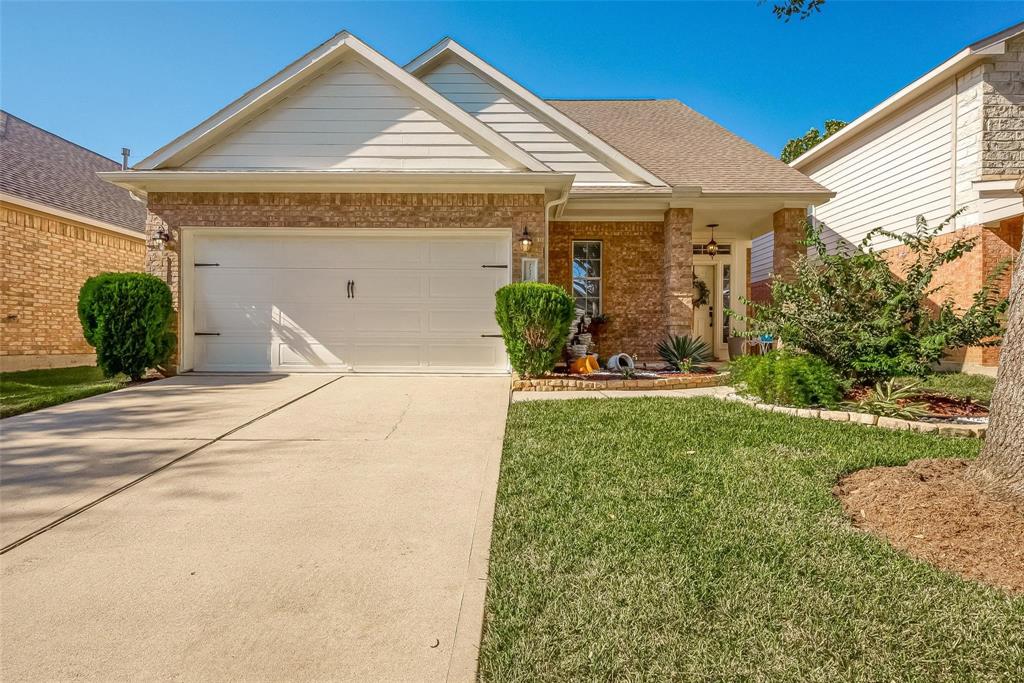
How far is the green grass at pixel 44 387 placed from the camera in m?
5.95

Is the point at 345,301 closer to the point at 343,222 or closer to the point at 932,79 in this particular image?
the point at 343,222

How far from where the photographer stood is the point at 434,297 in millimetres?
8383

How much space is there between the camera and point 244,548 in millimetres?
2629

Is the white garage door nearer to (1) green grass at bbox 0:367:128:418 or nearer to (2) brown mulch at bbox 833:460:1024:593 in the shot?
(1) green grass at bbox 0:367:128:418

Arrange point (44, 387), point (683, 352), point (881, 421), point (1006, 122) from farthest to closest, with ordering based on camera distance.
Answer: point (683, 352) < point (1006, 122) < point (44, 387) < point (881, 421)

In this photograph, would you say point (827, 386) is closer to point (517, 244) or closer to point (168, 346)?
point (517, 244)

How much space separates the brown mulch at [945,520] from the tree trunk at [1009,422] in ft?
0.32

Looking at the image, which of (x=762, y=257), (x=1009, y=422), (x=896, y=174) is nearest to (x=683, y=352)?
(x=1009, y=422)

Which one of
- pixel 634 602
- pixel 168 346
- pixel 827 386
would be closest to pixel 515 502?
pixel 634 602

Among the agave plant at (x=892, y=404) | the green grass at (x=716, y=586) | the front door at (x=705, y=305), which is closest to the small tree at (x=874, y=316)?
the agave plant at (x=892, y=404)

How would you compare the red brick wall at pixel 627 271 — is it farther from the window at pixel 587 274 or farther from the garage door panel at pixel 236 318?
the garage door panel at pixel 236 318

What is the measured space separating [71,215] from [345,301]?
7937 millimetres

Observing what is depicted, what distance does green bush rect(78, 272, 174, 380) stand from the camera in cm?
737

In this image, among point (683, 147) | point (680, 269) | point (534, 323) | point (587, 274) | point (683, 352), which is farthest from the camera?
point (683, 147)
